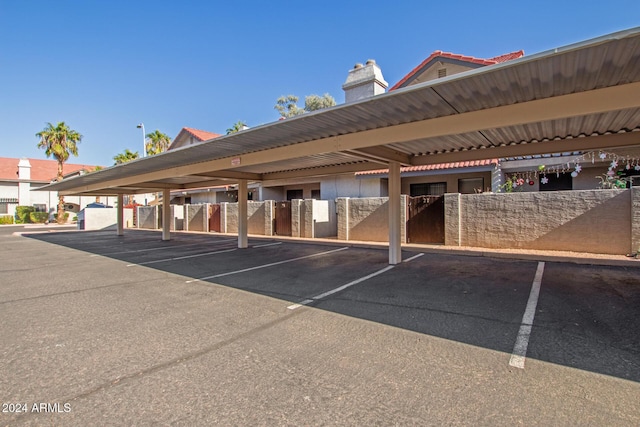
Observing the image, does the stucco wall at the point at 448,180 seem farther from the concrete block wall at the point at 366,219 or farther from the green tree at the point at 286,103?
the green tree at the point at 286,103

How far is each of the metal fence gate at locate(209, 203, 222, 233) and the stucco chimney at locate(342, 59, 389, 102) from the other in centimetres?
1066

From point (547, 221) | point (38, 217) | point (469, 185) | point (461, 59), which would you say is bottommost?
point (547, 221)

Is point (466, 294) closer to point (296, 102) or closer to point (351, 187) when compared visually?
point (351, 187)

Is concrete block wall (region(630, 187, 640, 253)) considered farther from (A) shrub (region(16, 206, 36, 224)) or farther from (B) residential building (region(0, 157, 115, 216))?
(A) shrub (region(16, 206, 36, 224))

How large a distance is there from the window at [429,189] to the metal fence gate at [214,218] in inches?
466

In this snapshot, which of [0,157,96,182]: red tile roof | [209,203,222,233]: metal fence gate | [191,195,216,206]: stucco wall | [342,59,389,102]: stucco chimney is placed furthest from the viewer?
[0,157,96,182]: red tile roof

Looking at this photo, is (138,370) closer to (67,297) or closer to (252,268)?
(67,297)

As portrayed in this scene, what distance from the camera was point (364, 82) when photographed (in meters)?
15.7

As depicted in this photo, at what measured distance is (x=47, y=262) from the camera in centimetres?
997

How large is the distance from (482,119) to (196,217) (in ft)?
67.5

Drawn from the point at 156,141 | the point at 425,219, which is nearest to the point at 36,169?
the point at 156,141

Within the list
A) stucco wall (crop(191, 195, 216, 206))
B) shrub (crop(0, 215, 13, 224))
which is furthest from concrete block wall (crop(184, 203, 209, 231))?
shrub (crop(0, 215, 13, 224))

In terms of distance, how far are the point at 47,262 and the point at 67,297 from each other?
5529mm

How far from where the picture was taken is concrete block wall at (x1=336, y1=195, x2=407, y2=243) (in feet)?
43.4
